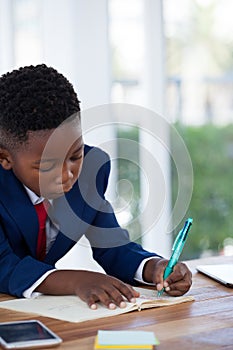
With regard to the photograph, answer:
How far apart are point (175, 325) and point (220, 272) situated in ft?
1.27

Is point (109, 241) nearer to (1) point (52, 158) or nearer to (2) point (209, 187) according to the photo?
(1) point (52, 158)

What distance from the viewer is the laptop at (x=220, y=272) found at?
149 cm

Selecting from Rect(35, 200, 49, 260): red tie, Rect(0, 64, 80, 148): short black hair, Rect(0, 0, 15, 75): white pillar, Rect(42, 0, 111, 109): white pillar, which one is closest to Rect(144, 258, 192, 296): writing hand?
Rect(35, 200, 49, 260): red tie

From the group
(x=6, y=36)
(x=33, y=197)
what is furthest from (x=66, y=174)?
(x=6, y=36)

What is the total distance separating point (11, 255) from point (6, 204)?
116 mm

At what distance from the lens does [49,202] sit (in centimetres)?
156

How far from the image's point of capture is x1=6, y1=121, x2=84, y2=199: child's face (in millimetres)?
1377

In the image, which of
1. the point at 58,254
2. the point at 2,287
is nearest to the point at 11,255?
the point at 2,287

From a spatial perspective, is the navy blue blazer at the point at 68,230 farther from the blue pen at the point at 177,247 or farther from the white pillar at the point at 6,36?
the white pillar at the point at 6,36

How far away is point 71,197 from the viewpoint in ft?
5.22

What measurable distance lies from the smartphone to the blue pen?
333mm

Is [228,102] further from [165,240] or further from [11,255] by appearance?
[11,255]

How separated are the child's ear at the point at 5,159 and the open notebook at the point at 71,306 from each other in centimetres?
29

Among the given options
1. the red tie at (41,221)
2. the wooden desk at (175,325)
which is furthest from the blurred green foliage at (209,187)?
the wooden desk at (175,325)
